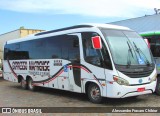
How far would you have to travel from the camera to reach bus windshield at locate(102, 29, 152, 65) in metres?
11.3

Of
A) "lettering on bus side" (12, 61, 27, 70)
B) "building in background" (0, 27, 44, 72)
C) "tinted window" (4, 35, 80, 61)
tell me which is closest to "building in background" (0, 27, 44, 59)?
"building in background" (0, 27, 44, 72)

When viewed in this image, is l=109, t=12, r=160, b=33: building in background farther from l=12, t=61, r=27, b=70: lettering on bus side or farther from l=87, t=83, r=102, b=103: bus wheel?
l=87, t=83, r=102, b=103: bus wheel

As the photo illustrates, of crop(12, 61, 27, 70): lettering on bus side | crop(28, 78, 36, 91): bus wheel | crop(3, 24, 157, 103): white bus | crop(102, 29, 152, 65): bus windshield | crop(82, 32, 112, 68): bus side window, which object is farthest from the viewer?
crop(12, 61, 27, 70): lettering on bus side

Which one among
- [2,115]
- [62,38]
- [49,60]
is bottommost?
Result: [2,115]

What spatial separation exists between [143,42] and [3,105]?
19.1ft

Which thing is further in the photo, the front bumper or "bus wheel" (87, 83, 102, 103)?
"bus wheel" (87, 83, 102, 103)

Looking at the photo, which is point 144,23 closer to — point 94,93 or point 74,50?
point 74,50

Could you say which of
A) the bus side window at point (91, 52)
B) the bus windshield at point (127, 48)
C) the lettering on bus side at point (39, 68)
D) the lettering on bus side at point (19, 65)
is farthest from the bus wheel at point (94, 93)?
the lettering on bus side at point (19, 65)

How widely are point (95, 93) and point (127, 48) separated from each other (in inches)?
78.7

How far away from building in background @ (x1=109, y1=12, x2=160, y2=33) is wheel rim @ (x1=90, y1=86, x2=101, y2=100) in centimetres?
1228

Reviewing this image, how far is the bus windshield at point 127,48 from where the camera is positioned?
1131cm

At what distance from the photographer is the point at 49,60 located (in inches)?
589

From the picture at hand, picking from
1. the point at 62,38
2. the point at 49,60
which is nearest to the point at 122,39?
the point at 62,38

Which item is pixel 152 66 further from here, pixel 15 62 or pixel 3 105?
pixel 15 62
